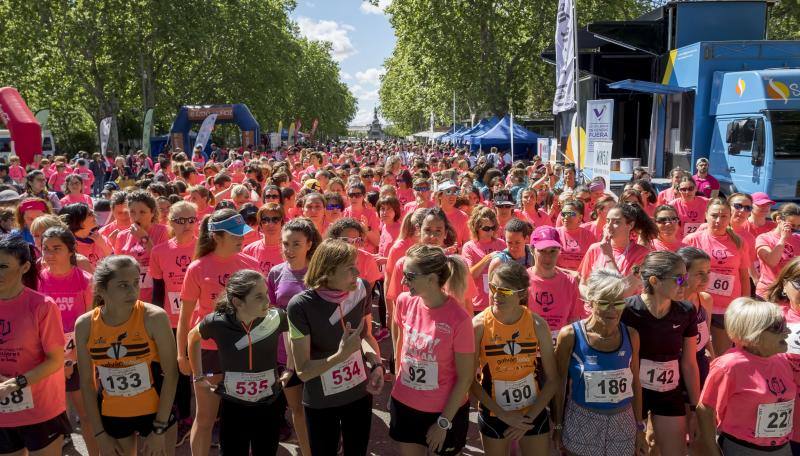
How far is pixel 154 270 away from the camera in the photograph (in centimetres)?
462

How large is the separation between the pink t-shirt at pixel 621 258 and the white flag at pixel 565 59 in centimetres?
675

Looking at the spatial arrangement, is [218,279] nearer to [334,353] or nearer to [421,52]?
[334,353]

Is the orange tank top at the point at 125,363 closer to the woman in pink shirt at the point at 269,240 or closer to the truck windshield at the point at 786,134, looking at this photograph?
the woman in pink shirt at the point at 269,240

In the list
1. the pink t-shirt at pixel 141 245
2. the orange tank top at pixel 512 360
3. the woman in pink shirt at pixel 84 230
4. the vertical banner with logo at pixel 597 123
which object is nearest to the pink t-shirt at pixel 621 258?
the orange tank top at pixel 512 360

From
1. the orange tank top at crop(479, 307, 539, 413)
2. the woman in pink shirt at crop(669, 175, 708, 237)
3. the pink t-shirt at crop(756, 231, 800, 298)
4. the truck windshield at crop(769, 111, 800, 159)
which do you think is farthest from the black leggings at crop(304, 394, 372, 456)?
the truck windshield at crop(769, 111, 800, 159)

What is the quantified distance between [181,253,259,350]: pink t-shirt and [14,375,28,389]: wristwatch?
102 cm

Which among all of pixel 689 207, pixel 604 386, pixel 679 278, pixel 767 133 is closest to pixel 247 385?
pixel 604 386

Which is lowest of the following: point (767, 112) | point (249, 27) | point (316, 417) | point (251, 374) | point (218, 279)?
point (316, 417)

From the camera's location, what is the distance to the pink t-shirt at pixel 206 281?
3.90 meters

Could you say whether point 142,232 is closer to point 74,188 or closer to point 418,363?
point 418,363

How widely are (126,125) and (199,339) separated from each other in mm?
43849

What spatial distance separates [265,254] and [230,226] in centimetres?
104

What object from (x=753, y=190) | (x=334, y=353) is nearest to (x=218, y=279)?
(x=334, y=353)

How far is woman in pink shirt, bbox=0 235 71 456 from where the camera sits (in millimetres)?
3141
